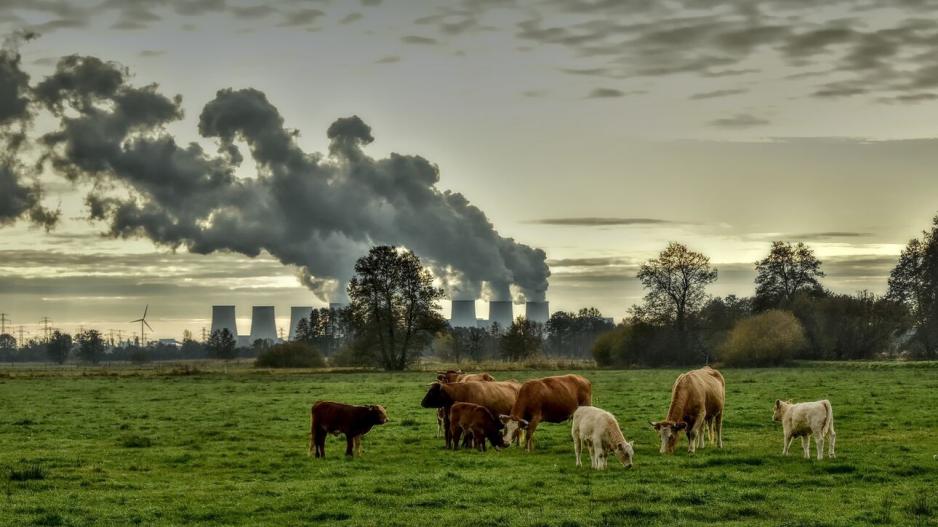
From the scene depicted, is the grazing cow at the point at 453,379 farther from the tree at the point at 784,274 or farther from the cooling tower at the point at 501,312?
the cooling tower at the point at 501,312

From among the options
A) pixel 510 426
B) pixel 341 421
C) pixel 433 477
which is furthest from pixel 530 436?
pixel 433 477

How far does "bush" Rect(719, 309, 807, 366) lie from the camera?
84.5m

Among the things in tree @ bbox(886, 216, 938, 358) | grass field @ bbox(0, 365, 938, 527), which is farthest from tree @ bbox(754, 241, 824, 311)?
grass field @ bbox(0, 365, 938, 527)

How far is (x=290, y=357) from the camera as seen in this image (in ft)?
315

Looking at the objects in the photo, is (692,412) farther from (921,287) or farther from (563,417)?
(921,287)

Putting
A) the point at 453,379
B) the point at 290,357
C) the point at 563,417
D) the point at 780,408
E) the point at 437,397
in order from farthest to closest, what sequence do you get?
the point at 290,357 → the point at 453,379 → the point at 437,397 → the point at 563,417 → the point at 780,408

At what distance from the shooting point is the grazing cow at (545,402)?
24578 millimetres

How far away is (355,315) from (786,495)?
2922 inches

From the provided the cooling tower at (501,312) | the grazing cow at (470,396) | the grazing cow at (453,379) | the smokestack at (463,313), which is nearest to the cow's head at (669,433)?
the grazing cow at (470,396)

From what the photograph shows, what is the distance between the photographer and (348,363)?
9619 cm

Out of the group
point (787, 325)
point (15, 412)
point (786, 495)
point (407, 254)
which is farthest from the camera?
point (407, 254)

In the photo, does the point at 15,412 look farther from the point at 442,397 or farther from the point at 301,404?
the point at 442,397

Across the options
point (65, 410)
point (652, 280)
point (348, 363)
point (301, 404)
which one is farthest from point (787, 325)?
point (65, 410)

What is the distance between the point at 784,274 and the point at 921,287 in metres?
13.5
